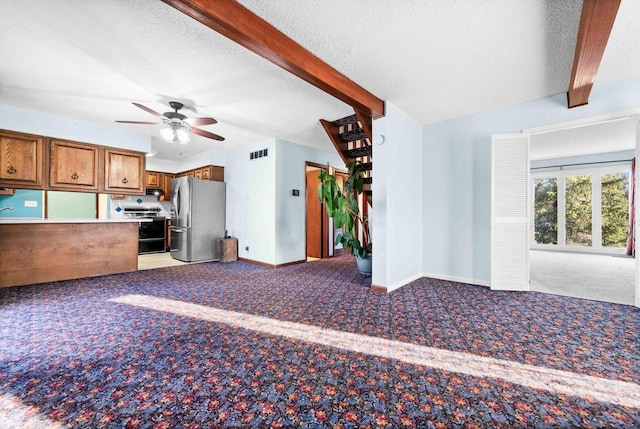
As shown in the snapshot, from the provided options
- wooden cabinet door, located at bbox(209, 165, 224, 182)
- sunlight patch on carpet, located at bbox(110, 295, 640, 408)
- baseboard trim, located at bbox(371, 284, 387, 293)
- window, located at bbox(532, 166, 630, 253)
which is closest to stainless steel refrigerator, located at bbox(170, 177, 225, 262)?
wooden cabinet door, located at bbox(209, 165, 224, 182)

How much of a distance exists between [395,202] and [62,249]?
5.13 m

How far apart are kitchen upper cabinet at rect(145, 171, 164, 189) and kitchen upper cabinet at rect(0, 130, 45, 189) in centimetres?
323

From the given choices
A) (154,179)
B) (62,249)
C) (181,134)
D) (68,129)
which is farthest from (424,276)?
(154,179)

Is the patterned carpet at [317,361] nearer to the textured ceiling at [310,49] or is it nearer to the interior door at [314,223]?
the textured ceiling at [310,49]

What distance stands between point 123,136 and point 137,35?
3307 millimetres

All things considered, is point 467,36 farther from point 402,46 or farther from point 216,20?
point 216,20

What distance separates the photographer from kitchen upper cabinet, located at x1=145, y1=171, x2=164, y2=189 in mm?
7318

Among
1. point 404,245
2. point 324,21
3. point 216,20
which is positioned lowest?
point 404,245

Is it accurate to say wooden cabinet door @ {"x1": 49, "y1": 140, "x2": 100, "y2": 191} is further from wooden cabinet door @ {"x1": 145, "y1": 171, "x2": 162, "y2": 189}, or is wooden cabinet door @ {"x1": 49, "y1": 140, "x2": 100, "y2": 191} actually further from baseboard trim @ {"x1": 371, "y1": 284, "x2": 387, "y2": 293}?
baseboard trim @ {"x1": 371, "y1": 284, "x2": 387, "y2": 293}

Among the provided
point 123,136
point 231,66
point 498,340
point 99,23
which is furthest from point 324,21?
point 123,136

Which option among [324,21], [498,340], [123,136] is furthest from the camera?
[123,136]

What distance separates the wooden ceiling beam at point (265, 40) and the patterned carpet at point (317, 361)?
7.65 feet

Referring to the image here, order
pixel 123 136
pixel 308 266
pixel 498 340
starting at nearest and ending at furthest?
pixel 498 340 < pixel 123 136 < pixel 308 266

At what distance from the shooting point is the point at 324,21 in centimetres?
206
